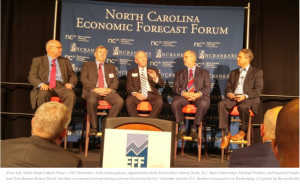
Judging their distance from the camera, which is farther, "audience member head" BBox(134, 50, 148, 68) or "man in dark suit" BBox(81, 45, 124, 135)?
"audience member head" BBox(134, 50, 148, 68)

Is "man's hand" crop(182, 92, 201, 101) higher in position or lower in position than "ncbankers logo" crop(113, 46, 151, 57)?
lower

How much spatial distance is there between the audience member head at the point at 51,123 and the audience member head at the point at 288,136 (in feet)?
3.32

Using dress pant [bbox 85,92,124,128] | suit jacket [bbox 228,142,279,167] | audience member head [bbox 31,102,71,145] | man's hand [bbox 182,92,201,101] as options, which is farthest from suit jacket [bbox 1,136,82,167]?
man's hand [bbox 182,92,201,101]

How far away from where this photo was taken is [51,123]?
5.37ft

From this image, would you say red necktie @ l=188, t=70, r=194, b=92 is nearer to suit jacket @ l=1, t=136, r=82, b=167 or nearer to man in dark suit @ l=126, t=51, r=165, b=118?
man in dark suit @ l=126, t=51, r=165, b=118

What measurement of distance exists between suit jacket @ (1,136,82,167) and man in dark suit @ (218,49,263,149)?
347cm

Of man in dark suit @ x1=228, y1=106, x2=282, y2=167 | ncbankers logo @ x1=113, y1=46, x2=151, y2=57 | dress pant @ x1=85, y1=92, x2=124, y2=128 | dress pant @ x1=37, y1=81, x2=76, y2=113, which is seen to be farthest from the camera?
ncbankers logo @ x1=113, y1=46, x2=151, y2=57

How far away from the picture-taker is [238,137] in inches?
186

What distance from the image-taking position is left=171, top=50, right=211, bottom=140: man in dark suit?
4.83m

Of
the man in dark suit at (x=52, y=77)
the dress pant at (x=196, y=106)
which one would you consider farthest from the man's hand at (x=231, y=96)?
the man in dark suit at (x=52, y=77)

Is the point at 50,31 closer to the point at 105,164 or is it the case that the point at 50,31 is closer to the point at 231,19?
the point at 231,19

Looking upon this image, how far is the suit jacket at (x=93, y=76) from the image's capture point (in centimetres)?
500

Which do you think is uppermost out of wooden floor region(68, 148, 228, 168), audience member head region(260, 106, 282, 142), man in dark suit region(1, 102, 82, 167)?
audience member head region(260, 106, 282, 142)
